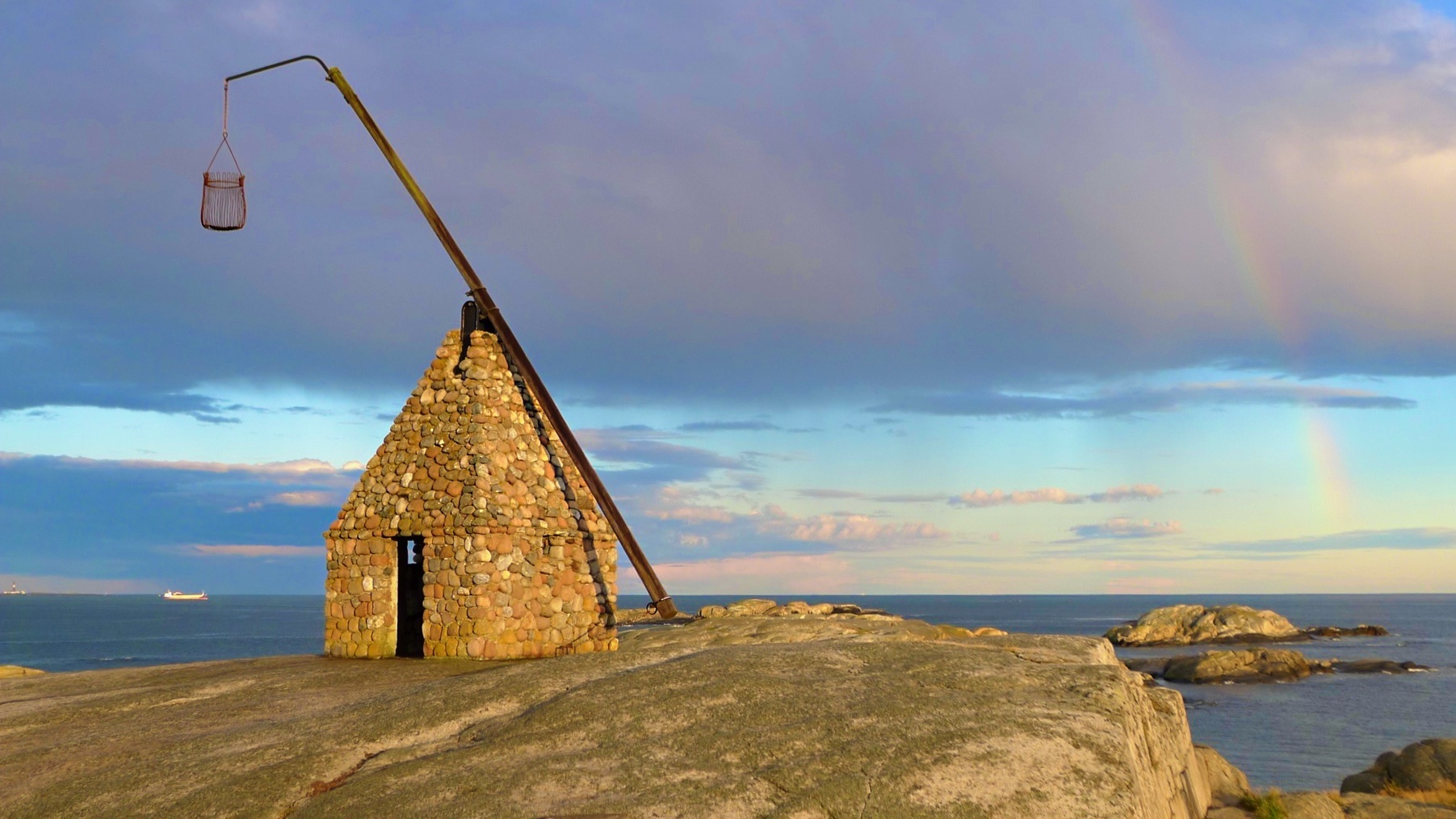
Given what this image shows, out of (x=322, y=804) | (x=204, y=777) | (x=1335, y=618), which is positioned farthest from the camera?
(x=1335, y=618)

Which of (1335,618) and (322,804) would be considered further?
(1335,618)

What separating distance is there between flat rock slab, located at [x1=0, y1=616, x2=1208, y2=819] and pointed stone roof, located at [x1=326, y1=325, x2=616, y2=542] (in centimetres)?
429

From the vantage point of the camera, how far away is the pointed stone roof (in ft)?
54.4

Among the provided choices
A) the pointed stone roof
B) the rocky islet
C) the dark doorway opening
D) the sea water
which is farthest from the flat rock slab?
the rocky islet

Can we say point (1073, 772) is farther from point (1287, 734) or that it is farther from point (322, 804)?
point (1287, 734)

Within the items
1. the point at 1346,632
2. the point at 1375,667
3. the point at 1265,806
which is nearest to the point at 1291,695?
the point at 1375,667

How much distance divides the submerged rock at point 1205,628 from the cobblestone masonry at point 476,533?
93.2m

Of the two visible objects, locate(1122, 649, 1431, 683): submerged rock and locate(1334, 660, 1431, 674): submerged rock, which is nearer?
locate(1122, 649, 1431, 683): submerged rock

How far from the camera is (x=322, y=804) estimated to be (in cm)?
766

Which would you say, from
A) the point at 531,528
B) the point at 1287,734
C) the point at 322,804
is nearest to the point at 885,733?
the point at 322,804

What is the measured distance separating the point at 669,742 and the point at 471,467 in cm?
955

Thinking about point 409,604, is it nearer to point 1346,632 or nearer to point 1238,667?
point 1238,667

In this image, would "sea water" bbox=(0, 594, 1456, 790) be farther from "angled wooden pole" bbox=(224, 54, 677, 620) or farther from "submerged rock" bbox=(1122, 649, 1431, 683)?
"angled wooden pole" bbox=(224, 54, 677, 620)

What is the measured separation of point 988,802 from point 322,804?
4880mm
